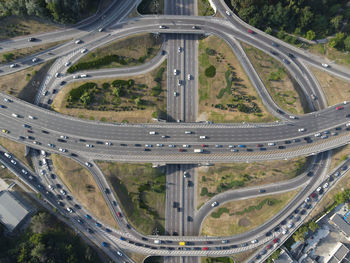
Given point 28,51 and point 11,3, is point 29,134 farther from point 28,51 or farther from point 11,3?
point 11,3

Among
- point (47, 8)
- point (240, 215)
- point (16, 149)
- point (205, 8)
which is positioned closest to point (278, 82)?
point (205, 8)

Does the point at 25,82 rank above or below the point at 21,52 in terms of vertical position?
below

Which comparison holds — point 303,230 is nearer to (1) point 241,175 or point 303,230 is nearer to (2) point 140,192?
(1) point 241,175

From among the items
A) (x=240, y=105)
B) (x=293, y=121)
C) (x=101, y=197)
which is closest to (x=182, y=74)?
(x=240, y=105)

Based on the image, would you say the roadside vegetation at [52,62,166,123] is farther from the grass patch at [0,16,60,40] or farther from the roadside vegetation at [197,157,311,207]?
the roadside vegetation at [197,157,311,207]

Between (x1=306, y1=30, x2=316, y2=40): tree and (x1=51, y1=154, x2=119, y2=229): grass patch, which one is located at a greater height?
(x1=306, y1=30, x2=316, y2=40): tree

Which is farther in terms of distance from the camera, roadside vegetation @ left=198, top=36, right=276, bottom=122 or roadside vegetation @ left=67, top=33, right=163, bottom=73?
roadside vegetation @ left=198, top=36, right=276, bottom=122

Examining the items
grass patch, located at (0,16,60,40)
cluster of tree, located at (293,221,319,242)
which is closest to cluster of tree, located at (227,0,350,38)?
cluster of tree, located at (293,221,319,242)
